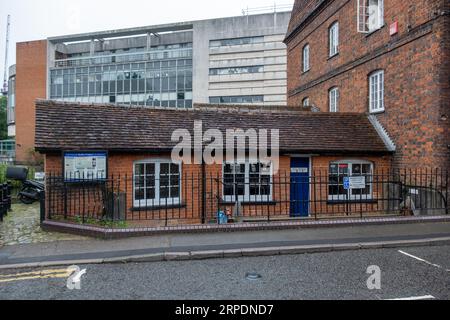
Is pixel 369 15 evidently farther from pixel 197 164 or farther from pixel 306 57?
pixel 197 164

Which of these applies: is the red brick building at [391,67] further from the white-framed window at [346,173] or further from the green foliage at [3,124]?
the green foliage at [3,124]

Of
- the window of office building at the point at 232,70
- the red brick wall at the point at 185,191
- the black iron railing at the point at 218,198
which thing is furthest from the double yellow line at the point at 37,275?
the window of office building at the point at 232,70

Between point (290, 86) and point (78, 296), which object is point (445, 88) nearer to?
point (78, 296)

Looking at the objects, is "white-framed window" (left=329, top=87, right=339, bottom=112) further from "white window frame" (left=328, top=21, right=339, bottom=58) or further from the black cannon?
the black cannon

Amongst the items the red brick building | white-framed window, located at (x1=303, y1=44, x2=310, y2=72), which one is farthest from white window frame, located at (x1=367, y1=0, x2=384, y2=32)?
white-framed window, located at (x1=303, y1=44, x2=310, y2=72)

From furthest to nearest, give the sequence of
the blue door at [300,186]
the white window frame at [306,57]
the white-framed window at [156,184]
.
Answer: the white window frame at [306,57] < the blue door at [300,186] < the white-framed window at [156,184]

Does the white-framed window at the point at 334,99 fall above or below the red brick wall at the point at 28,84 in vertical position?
below

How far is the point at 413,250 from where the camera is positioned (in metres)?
7.00

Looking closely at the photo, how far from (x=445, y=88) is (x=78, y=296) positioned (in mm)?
11281

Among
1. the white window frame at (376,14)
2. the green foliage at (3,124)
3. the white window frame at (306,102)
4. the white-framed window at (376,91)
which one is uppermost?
the green foliage at (3,124)

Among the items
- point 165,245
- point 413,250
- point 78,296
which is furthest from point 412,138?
point 78,296

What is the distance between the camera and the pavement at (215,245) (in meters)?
6.46

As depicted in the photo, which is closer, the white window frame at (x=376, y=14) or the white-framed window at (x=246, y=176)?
the white-framed window at (x=246, y=176)

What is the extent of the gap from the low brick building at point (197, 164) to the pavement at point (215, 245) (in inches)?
86.4
